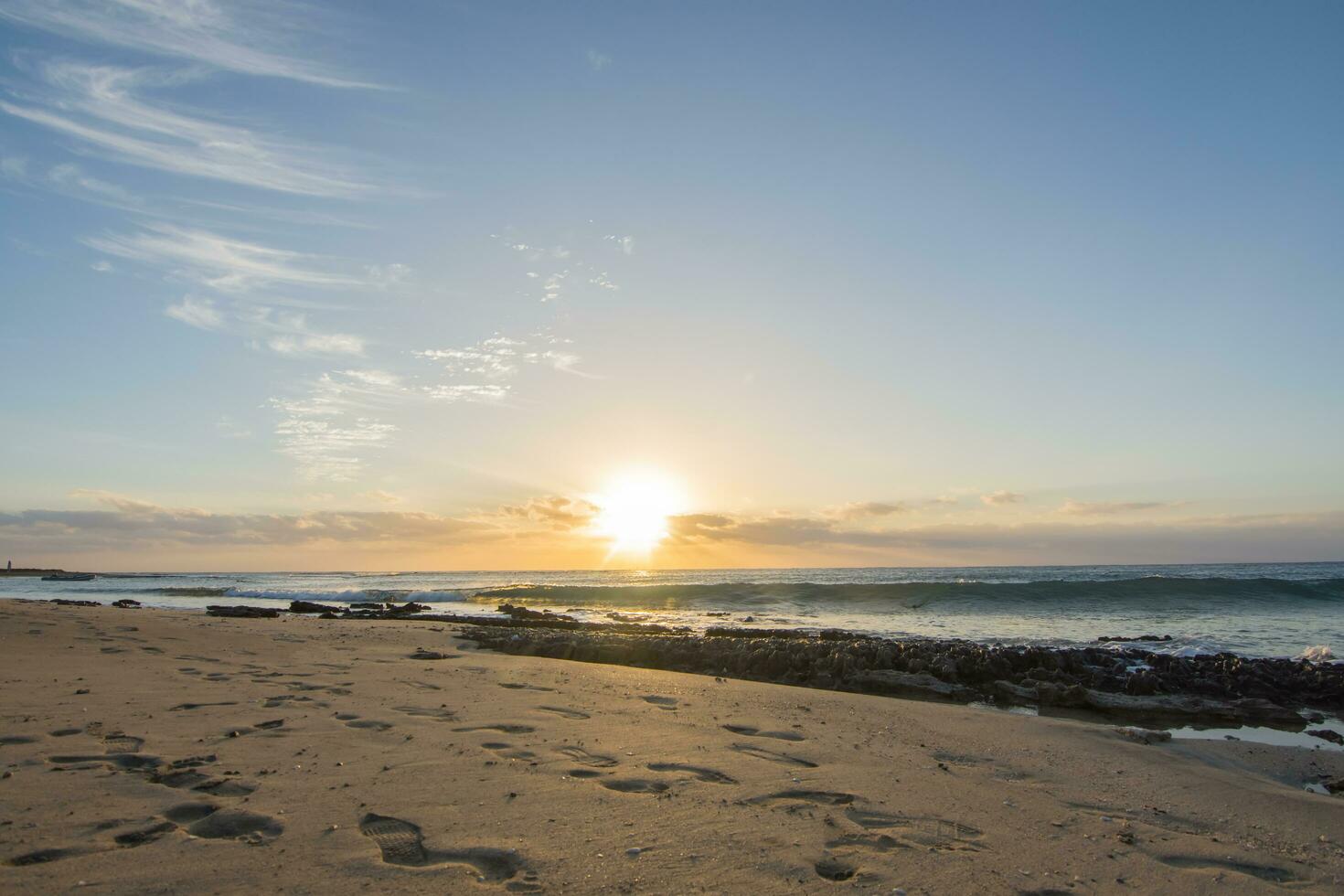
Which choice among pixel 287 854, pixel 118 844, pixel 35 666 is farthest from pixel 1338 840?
pixel 35 666

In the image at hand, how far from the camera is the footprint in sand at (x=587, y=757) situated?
520 cm

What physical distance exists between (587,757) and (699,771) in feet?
2.81

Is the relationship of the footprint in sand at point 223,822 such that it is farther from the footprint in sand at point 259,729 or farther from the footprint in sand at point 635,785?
the footprint in sand at point 635,785

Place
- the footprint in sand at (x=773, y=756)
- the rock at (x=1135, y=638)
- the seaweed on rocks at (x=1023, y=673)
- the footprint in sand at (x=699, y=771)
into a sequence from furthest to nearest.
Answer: the rock at (x=1135, y=638)
the seaweed on rocks at (x=1023, y=673)
the footprint in sand at (x=773, y=756)
the footprint in sand at (x=699, y=771)

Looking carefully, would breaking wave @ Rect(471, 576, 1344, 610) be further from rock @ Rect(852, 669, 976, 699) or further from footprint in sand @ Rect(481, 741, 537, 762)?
footprint in sand @ Rect(481, 741, 537, 762)

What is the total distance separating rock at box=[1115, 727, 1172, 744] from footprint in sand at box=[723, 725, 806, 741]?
12.2 feet

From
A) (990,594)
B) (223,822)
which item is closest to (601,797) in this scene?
(223,822)

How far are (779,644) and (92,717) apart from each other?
10.6 metres

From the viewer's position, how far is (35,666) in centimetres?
863

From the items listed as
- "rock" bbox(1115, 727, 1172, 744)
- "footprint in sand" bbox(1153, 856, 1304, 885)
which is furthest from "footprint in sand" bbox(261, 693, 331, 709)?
"rock" bbox(1115, 727, 1172, 744)

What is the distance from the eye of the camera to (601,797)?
4418mm

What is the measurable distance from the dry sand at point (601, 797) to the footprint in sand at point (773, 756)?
3cm

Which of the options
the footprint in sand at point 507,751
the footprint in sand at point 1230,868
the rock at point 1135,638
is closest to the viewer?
the footprint in sand at point 1230,868

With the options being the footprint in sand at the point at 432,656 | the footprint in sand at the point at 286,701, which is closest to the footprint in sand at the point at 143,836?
the footprint in sand at the point at 286,701
